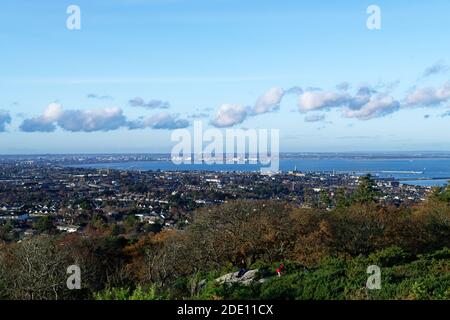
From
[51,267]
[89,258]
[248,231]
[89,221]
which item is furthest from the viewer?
[89,221]

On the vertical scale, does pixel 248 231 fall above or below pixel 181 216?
above

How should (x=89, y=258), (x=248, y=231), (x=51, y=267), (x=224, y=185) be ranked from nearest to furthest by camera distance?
(x=51, y=267) → (x=248, y=231) → (x=89, y=258) → (x=224, y=185)

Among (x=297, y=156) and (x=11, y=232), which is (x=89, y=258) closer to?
(x=11, y=232)

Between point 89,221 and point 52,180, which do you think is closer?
point 89,221

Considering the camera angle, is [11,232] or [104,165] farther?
[104,165]

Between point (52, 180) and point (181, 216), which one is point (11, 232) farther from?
point (52, 180)

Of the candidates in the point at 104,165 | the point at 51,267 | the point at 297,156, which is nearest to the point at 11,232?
the point at 51,267

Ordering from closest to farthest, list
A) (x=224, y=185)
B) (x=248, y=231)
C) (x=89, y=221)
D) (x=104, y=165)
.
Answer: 1. (x=248, y=231)
2. (x=89, y=221)
3. (x=224, y=185)
4. (x=104, y=165)
